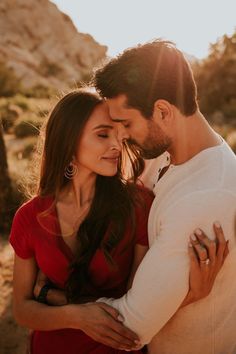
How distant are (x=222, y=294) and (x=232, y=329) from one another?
255mm

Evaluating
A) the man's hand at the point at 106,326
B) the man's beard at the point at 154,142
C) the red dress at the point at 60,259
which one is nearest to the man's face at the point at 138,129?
the man's beard at the point at 154,142

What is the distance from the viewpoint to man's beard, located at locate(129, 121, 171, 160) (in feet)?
7.66

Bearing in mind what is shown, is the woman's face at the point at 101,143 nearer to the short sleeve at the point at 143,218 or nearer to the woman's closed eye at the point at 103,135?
the woman's closed eye at the point at 103,135

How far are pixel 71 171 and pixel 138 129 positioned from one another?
575mm

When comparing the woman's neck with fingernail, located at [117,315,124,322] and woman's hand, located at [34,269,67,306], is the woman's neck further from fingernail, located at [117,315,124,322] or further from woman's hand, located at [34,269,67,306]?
fingernail, located at [117,315,124,322]

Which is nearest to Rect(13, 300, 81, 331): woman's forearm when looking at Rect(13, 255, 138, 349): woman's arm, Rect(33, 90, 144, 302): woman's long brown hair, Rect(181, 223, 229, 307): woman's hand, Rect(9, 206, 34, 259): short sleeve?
Rect(13, 255, 138, 349): woman's arm

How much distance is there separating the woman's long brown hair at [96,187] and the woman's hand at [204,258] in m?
0.65

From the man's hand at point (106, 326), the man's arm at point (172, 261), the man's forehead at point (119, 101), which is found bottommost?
the man's hand at point (106, 326)

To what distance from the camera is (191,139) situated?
2.23m

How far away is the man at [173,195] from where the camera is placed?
1926 millimetres

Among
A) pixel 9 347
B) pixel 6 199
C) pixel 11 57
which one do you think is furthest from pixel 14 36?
pixel 9 347

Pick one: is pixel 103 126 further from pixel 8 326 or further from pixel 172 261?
pixel 8 326

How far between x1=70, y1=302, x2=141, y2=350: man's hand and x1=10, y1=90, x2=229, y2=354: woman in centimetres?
22

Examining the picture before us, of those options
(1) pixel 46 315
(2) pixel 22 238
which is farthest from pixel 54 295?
(2) pixel 22 238
